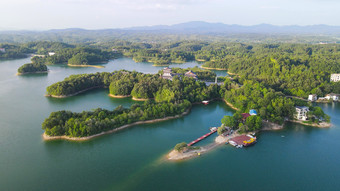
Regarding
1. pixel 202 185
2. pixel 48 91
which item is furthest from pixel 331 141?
pixel 48 91

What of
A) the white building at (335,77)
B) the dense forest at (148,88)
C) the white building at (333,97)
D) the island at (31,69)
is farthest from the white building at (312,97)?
the island at (31,69)

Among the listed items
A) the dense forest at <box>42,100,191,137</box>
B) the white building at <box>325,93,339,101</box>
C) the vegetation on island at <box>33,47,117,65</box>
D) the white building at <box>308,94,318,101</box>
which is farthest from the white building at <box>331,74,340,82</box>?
the vegetation on island at <box>33,47,117,65</box>

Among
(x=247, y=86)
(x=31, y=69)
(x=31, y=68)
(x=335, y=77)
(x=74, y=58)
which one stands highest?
(x=74, y=58)

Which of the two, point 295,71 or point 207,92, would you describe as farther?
point 295,71

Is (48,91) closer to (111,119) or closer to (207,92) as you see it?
(111,119)

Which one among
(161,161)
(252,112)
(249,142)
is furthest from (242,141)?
(161,161)

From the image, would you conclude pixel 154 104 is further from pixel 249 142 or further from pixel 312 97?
pixel 312 97
